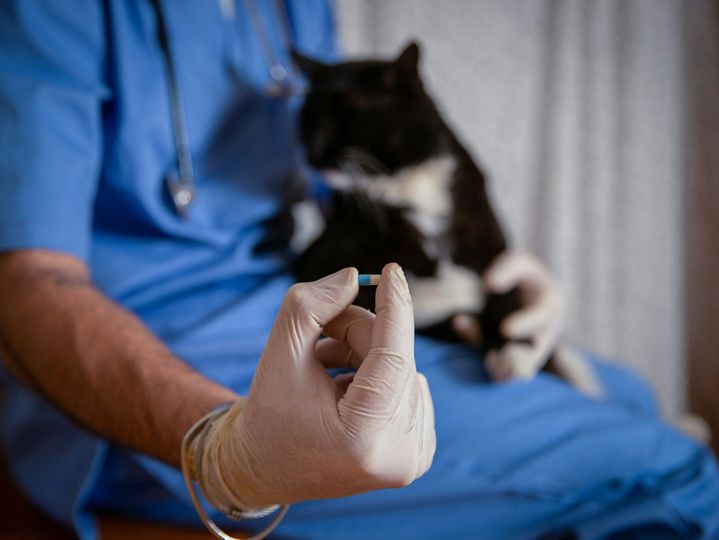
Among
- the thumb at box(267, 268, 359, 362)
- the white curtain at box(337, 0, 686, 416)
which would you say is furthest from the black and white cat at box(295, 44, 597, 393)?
the thumb at box(267, 268, 359, 362)

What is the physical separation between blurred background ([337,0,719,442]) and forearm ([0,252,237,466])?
1.43ft

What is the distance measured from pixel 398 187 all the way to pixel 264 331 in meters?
0.19

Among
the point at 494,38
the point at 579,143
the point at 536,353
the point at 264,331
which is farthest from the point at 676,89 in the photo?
the point at 264,331

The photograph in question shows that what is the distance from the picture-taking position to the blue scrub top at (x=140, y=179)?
1.79 feet

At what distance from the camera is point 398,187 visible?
22.7 inches

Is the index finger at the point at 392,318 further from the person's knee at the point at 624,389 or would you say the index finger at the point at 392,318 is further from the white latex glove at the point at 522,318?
the person's knee at the point at 624,389

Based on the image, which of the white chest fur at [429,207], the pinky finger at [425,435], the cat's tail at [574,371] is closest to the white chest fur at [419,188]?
the white chest fur at [429,207]

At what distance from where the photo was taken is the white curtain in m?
0.74

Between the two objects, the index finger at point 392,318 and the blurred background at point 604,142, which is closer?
the index finger at point 392,318

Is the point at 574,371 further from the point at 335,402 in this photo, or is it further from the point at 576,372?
the point at 335,402

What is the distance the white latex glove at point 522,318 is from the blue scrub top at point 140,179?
23 centimetres

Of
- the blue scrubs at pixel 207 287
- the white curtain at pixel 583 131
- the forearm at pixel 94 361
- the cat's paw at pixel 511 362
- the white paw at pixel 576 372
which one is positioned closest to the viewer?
the forearm at pixel 94 361

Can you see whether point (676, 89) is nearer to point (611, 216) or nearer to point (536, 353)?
point (611, 216)

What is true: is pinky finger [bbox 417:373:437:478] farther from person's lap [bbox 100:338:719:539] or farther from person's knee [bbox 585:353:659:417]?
person's knee [bbox 585:353:659:417]
